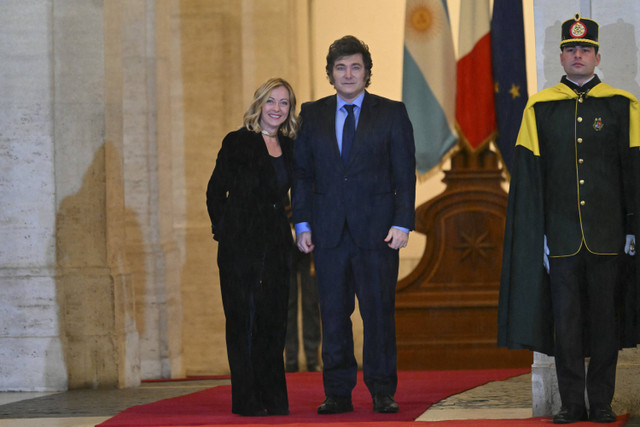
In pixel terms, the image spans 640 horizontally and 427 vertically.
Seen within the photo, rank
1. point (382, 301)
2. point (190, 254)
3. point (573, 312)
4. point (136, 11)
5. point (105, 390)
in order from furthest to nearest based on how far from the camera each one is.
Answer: point (190, 254) → point (136, 11) → point (105, 390) → point (382, 301) → point (573, 312)

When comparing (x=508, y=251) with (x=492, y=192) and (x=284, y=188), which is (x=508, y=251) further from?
(x=492, y=192)

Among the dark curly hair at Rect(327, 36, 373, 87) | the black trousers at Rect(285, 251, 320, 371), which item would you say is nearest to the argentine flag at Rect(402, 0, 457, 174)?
the black trousers at Rect(285, 251, 320, 371)

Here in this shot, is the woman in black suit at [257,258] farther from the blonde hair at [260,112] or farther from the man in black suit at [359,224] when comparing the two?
the man in black suit at [359,224]

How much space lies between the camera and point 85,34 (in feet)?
26.6

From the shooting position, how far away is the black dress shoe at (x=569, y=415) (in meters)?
5.05

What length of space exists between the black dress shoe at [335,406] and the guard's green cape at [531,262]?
3.00 ft

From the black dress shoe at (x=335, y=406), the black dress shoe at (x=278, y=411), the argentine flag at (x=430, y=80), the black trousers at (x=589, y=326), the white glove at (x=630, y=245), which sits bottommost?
the black dress shoe at (x=278, y=411)

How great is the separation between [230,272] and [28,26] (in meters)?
3.17

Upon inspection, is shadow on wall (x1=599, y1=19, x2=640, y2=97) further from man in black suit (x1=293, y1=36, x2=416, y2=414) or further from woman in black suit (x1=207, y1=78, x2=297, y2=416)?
woman in black suit (x1=207, y1=78, x2=297, y2=416)

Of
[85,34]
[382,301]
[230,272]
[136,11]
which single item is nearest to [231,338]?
[230,272]

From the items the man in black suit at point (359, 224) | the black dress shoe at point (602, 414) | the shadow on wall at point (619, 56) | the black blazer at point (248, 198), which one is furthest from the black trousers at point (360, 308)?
the shadow on wall at point (619, 56)

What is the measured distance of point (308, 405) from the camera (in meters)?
6.34

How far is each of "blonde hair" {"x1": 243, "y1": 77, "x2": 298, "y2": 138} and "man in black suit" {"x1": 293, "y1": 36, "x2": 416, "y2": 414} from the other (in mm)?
224

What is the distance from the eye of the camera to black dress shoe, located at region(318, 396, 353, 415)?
5711 millimetres
